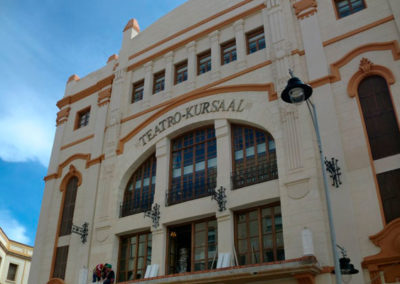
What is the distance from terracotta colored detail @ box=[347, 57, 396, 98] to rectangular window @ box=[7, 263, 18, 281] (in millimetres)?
33608

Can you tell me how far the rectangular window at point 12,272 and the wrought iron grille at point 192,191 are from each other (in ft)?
84.0

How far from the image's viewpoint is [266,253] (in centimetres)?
1503

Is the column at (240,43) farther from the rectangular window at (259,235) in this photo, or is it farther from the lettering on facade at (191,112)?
the rectangular window at (259,235)

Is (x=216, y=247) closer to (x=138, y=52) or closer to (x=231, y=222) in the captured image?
(x=231, y=222)

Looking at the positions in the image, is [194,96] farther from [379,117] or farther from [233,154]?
[379,117]

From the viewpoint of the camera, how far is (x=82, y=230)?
20.3 metres

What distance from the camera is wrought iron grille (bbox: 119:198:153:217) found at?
1930cm

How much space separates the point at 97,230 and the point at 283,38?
12159mm

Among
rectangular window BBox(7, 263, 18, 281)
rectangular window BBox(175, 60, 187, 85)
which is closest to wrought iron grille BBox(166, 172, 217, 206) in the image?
rectangular window BBox(175, 60, 187, 85)

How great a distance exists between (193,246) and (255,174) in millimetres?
3816

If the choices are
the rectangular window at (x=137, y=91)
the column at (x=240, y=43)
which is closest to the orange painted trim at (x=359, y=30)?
the column at (x=240, y=43)

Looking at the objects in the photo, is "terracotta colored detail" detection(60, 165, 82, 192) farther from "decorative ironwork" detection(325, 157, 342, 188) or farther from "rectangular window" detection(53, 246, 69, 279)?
"decorative ironwork" detection(325, 157, 342, 188)

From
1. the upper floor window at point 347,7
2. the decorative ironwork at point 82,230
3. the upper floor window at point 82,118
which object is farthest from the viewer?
the upper floor window at point 82,118

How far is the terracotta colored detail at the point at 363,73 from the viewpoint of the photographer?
15289 mm
